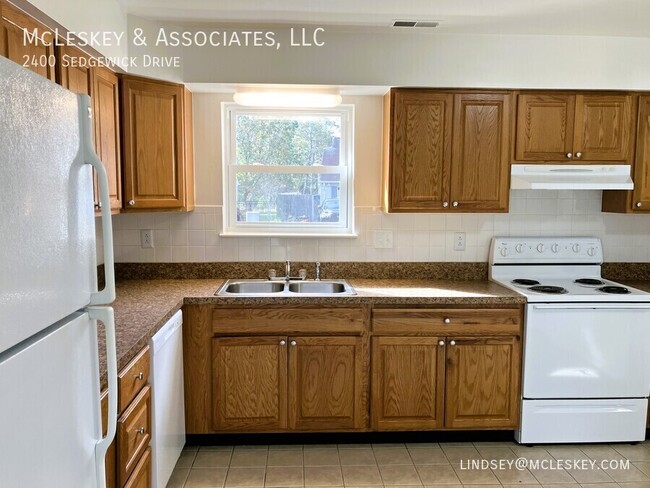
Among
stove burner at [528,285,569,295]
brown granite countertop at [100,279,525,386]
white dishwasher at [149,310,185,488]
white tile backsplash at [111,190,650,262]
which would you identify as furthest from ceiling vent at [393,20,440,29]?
white dishwasher at [149,310,185,488]

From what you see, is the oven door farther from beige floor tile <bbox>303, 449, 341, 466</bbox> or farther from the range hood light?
the range hood light

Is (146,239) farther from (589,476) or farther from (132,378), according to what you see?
(589,476)

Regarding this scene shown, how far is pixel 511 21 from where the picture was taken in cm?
268

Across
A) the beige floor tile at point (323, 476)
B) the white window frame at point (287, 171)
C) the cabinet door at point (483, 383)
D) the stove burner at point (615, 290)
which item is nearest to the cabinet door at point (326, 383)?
the beige floor tile at point (323, 476)

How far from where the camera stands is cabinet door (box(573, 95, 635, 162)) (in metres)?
2.94

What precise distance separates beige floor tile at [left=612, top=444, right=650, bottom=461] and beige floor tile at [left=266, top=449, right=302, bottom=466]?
179 centimetres

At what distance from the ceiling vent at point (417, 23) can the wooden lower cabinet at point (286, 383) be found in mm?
1724

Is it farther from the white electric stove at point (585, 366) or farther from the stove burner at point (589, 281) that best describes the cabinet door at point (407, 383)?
the stove burner at point (589, 281)

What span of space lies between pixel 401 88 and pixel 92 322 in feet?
7.45

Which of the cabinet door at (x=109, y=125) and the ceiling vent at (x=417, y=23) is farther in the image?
the ceiling vent at (x=417, y=23)

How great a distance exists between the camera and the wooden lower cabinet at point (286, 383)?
277cm

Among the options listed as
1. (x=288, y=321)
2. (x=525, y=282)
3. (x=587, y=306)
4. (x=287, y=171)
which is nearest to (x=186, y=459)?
(x=288, y=321)

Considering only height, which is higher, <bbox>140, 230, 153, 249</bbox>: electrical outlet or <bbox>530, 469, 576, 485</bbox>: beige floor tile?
<bbox>140, 230, 153, 249</bbox>: electrical outlet

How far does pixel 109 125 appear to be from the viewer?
2559 mm
